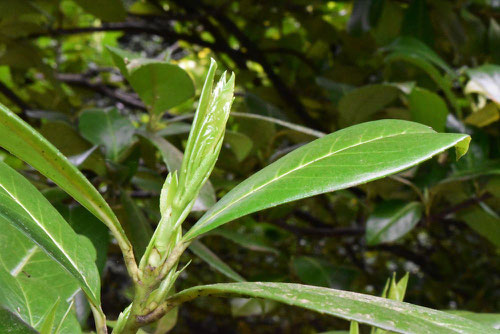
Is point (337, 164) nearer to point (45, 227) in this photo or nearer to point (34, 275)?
point (45, 227)

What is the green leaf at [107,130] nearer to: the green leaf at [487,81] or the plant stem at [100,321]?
the plant stem at [100,321]

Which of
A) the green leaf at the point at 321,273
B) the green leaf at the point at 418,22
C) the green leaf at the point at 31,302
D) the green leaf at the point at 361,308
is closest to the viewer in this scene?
the green leaf at the point at 361,308

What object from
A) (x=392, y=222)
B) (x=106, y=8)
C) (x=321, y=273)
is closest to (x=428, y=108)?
(x=392, y=222)

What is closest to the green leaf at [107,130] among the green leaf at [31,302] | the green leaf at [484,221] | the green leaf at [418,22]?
the green leaf at [31,302]

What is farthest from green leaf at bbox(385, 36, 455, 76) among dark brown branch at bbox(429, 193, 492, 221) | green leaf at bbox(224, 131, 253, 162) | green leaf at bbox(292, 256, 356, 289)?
green leaf at bbox(292, 256, 356, 289)

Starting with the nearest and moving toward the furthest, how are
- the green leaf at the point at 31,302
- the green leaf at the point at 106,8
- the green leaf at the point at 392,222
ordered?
1. the green leaf at the point at 31,302
2. the green leaf at the point at 392,222
3. the green leaf at the point at 106,8

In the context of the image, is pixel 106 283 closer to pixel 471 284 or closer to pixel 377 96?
pixel 471 284

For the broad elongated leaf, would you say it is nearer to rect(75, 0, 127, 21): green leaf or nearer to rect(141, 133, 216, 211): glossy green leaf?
rect(141, 133, 216, 211): glossy green leaf
